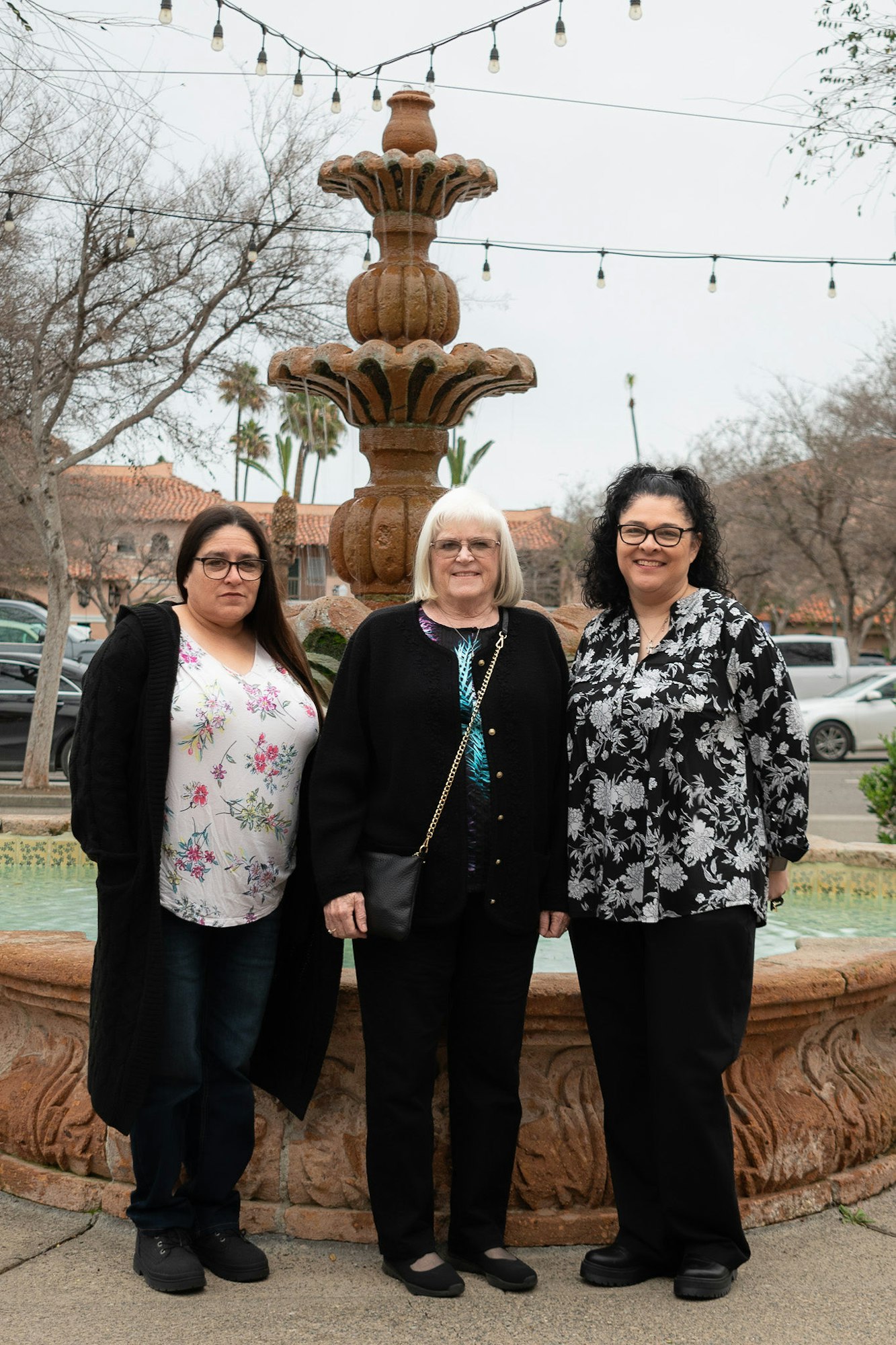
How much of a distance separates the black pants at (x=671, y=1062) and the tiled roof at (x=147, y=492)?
2196cm

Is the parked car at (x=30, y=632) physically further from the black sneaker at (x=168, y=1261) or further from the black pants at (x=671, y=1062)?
the black pants at (x=671, y=1062)

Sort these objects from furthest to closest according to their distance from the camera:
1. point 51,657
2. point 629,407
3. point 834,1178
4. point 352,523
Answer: point 629,407 < point 51,657 < point 352,523 < point 834,1178

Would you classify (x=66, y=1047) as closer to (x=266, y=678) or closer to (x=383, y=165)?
(x=266, y=678)

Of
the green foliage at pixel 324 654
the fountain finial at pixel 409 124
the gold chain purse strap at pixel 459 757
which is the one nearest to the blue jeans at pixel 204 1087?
the gold chain purse strap at pixel 459 757

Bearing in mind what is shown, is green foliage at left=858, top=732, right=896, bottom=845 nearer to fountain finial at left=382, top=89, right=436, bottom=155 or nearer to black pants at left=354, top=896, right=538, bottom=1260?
fountain finial at left=382, top=89, right=436, bottom=155

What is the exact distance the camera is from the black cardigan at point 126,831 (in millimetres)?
3141

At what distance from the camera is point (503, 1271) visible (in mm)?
3227

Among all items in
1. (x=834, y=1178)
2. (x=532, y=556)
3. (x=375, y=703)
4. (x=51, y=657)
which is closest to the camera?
Result: (x=375, y=703)

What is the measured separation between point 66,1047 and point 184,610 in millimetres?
1374

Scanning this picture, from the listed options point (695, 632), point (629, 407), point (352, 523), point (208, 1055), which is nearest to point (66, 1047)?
point (208, 1055)

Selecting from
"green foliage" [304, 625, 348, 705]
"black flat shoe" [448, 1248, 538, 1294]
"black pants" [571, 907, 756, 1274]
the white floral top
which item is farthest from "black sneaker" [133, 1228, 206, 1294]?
"green foliage" [304, 625, 348, 705]

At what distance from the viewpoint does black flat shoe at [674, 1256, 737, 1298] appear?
3.16m

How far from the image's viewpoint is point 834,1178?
3795 mm

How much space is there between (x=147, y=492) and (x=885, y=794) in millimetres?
36151
